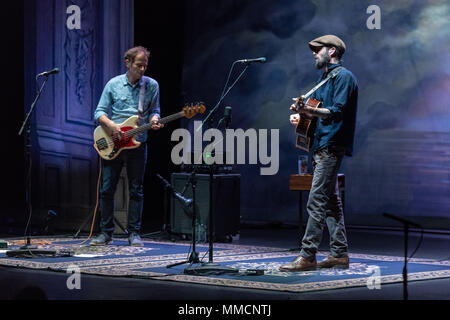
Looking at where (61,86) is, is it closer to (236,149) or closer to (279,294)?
(236,149)

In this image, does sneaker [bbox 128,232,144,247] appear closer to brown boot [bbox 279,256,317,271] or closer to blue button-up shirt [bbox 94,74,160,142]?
blue button-up shirt [bbox 94,74,160,142]

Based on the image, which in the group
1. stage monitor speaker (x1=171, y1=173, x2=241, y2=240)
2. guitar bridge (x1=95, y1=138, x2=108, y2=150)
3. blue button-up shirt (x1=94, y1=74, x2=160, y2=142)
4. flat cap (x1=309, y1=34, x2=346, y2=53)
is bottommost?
stage monitor speaker (x1=171, y1=173, x2=241, y2=240)

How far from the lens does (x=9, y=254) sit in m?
5.87

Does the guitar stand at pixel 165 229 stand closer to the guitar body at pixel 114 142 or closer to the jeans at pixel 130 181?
the jeans at pixel 130 181

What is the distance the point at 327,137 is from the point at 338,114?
0.18 meters

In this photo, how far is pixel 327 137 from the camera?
506 cm

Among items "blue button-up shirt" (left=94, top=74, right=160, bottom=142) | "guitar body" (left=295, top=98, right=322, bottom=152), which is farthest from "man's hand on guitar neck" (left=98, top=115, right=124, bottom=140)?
"guitar body" (left=295, top=98, right=322, bottom=152)

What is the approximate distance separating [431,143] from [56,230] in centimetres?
477

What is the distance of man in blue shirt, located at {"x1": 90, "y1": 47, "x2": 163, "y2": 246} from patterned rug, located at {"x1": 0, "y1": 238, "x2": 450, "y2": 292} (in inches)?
10.7

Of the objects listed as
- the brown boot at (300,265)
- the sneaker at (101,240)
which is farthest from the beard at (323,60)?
the sneaker at (101,240)

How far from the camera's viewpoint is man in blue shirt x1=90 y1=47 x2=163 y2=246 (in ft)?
22.2

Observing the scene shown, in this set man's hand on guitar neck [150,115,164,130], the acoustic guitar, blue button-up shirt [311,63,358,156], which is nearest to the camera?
blue button-up shirt [311,63,358,156]

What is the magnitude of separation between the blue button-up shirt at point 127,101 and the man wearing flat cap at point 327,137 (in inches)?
82.4
